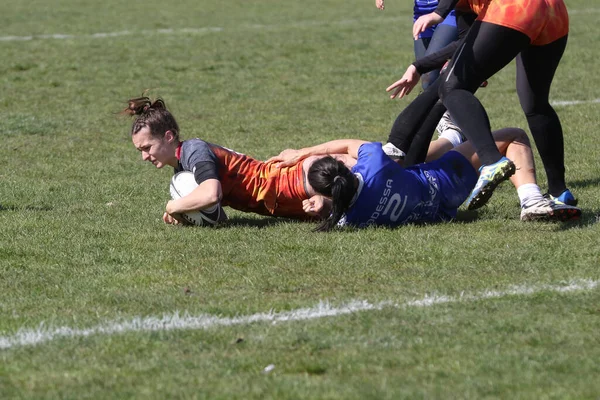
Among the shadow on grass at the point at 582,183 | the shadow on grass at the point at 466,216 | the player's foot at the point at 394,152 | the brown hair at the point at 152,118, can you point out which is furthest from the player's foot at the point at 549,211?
the brown hair at the point at 152,118

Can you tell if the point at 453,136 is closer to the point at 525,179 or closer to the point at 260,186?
the point at 525,179

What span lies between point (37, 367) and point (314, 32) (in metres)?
15.3

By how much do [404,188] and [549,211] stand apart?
0.84 meters

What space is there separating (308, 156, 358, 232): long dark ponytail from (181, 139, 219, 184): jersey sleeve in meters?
0.64

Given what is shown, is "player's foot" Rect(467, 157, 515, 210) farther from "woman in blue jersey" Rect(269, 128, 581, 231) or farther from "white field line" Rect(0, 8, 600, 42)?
"white field line" Rect(0, 8, 600, 42)

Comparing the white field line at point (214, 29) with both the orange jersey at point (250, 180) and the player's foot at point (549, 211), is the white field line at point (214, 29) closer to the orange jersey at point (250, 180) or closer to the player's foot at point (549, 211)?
the orange jersey at point (250, 180)

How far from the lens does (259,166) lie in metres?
6.74

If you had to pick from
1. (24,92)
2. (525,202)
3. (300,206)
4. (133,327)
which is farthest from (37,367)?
(24,92)

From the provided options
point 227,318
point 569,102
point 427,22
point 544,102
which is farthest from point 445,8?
point 569,102

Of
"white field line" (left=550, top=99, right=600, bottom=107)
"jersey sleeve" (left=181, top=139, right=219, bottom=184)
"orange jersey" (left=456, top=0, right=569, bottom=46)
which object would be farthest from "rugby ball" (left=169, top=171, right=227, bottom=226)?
"white field line" (left=550, top=99, right=600, bottom=107)

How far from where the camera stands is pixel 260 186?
663 cm

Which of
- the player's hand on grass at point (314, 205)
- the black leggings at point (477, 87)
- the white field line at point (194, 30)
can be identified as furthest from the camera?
the white field line at point (194, 30)

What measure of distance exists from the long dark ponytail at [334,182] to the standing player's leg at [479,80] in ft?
2.26

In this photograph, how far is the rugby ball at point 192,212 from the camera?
6516 millimetres
